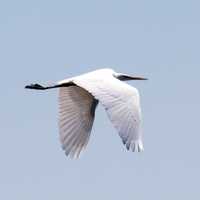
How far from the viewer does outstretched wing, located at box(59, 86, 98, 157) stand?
20.1 meters

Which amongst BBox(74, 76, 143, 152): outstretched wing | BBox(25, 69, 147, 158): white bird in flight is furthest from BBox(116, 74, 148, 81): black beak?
BBox(74, 76, 143, 152): outstretched wing

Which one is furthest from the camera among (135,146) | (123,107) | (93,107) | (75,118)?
(93,107)

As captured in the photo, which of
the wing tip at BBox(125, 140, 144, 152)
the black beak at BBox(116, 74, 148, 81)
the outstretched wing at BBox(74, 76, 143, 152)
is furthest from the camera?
the black beak at BBox(116, 74, 148, 81)

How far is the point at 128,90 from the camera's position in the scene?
1722 cm

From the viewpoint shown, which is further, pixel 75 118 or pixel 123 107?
pixel 75 118

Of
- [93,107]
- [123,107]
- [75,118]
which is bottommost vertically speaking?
[123,107]

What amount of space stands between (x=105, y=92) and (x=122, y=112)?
1.00 m

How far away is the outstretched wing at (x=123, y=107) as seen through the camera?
16.0 m

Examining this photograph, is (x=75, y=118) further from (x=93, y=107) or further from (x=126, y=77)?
(x=126, y=77)

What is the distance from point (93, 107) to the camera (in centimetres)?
2073

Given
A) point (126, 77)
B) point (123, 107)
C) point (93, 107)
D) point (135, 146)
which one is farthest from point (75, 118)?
point (135, 146)

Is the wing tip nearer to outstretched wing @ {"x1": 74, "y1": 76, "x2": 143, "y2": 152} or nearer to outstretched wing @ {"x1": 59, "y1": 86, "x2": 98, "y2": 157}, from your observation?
outstretched wing @ {"x1": 74, "y1": 76, "x2": 143, "y2": 152}

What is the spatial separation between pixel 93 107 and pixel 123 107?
13.4 ft

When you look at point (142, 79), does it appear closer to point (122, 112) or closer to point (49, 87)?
point (49, 87)
